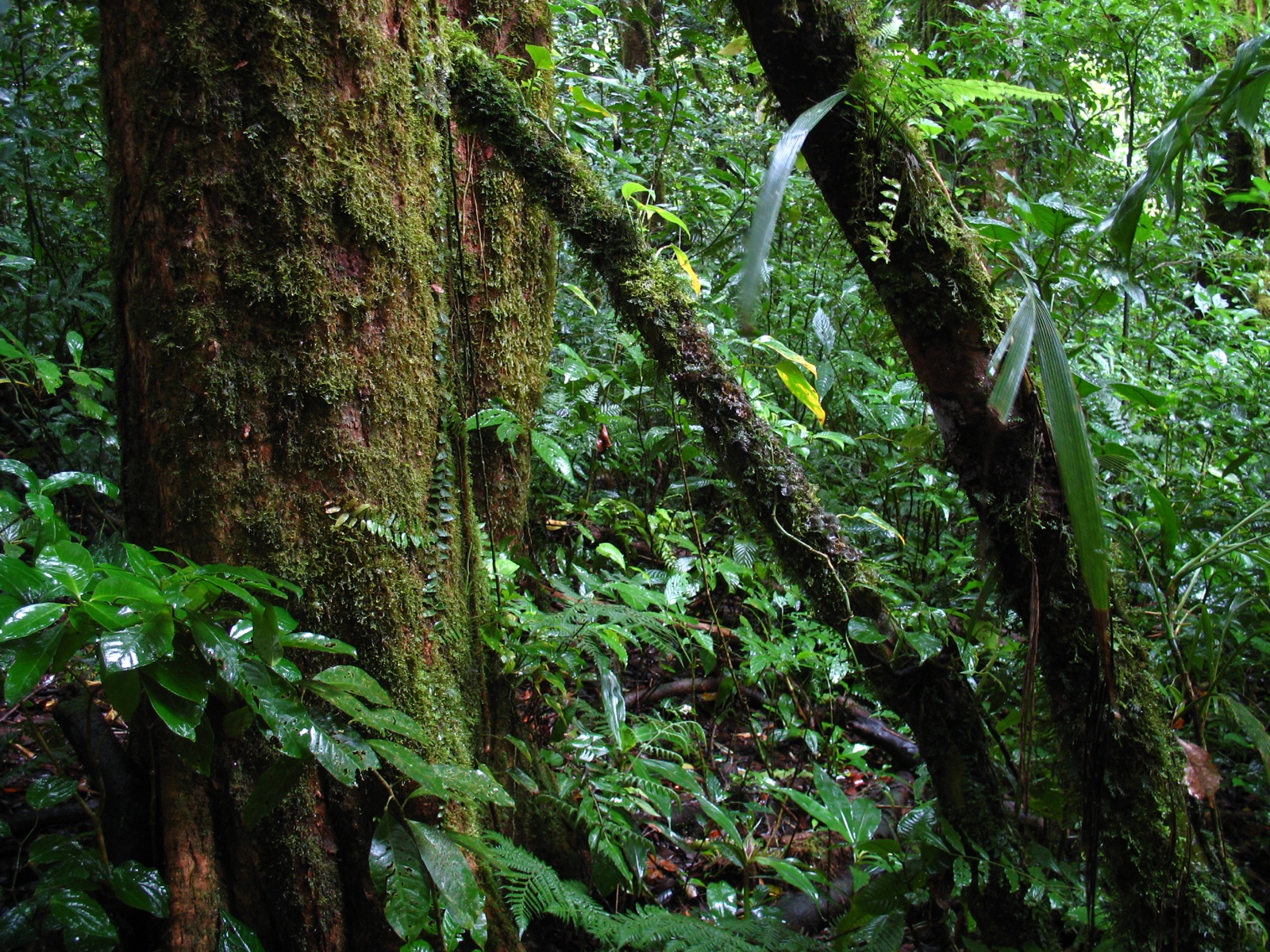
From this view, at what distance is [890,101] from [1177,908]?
6.45 ft

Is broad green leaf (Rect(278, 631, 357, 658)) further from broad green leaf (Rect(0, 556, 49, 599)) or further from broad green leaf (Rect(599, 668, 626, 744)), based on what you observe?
broad green leaf (Rect(599, 668, 626, 744))

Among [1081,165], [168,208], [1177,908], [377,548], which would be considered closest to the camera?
[168,208]

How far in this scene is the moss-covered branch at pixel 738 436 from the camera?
1896 millimetres

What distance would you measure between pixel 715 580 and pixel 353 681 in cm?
194

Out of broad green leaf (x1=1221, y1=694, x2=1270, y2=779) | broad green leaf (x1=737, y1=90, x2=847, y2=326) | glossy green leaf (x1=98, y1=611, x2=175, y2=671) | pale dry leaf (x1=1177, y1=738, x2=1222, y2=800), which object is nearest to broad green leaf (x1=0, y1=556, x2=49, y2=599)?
glossy green leaf (x1=98, y1=611, x2=175, y2=671)

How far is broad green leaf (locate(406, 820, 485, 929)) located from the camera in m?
1.29

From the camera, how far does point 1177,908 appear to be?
167 centimetres

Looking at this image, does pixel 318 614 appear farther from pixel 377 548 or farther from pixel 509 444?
pixel 509 444

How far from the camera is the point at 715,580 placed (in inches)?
120

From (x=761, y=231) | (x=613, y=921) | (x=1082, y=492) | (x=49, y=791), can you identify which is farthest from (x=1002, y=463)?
(x=49, y=791)

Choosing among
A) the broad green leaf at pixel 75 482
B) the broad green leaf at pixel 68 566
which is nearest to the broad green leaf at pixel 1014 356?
the broad green leaf at pixel 68 566

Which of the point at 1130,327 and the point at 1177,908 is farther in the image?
the point at 1130,327

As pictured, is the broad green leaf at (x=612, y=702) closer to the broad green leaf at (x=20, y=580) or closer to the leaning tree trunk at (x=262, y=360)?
the leaning tree trunk at (x=262, y=360)

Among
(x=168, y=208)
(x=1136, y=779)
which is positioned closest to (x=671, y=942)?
(x=1136, y=779)
